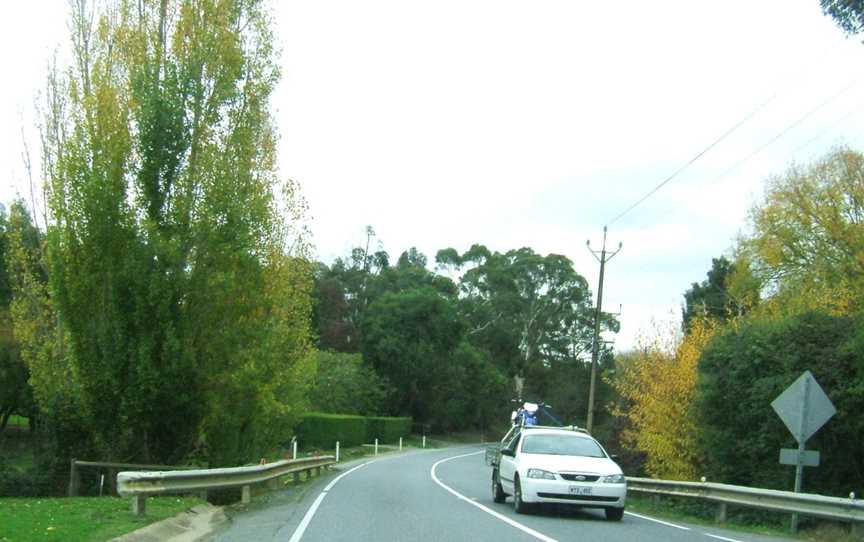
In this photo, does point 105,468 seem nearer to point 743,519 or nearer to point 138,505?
point 138,505

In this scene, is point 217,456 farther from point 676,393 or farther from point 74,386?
point 676,393

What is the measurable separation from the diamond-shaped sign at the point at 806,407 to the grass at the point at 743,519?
1518 millimetres

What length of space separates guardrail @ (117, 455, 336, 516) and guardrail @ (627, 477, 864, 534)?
27.9ft

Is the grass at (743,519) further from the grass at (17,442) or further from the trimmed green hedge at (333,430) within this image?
the trimmed green hedge at (333,430)

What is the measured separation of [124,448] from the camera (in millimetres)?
20672

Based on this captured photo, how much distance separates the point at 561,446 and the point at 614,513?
69.3 inches

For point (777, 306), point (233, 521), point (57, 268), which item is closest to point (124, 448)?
point (57, 268)

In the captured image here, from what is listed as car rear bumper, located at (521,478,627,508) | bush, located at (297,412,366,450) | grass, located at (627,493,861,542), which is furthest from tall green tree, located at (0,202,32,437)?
car rear bumper, located at (521,478,627,508)

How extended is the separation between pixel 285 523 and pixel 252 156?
11.1 meters

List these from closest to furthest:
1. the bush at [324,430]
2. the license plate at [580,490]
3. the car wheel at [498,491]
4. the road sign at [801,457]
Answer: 1. the road sign at [801,457]
2. the license plate at [580,490]
3. the car wheel at [498,491]
4. the bush at [324,430]

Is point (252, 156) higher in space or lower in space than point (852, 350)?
higher

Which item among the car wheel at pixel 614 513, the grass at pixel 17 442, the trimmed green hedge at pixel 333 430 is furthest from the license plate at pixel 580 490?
the trimmed green hedge at pixel 333 430

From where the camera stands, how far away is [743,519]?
18.8 m

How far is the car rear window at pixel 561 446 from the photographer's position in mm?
17594
